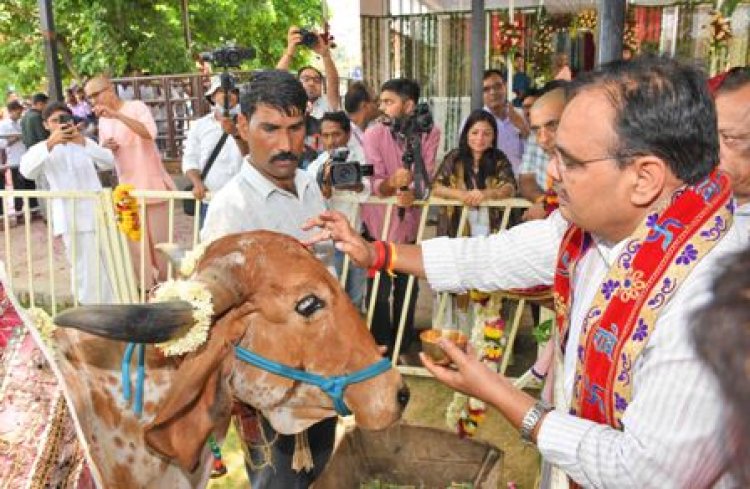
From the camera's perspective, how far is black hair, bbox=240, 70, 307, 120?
3205 mm

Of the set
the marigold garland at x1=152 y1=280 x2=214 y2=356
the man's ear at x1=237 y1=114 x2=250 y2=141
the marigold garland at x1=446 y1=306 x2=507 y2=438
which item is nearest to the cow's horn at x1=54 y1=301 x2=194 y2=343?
the marigold garland at x1=152 y1=280 x2=214 y2=356

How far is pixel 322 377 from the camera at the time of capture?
7.75ft

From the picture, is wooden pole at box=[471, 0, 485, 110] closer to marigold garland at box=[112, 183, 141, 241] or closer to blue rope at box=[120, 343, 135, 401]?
marigold garland at box=[112, 183, 141, 241]

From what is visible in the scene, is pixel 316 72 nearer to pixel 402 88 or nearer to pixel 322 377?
pixel 402 88

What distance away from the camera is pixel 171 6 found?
65.3 ft

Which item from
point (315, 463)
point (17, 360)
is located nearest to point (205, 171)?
point (315, 463)

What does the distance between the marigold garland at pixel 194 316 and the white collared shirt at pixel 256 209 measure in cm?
91

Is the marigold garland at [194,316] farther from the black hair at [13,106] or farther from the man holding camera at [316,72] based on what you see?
the black hair at [13,106]

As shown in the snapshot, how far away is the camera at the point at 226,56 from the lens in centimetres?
548

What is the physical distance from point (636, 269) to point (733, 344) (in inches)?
35.3

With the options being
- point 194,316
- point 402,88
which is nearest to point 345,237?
point 194,316

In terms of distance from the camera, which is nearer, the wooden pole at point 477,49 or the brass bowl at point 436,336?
the brass bowl at point 436,336

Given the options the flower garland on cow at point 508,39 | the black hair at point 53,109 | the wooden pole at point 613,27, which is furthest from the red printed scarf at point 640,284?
the flower garland on cow at point 508,39

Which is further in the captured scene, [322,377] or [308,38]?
[308,38]
